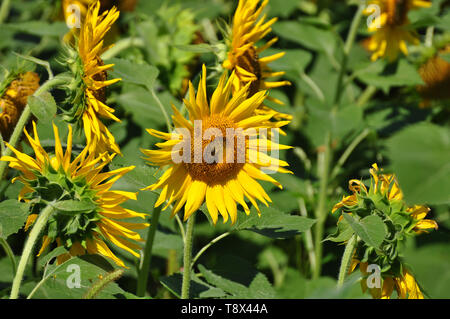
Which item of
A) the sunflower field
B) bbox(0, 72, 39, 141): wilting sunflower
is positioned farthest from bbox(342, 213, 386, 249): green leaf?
bbox(0, 72, 39, 141): wilting sunflower

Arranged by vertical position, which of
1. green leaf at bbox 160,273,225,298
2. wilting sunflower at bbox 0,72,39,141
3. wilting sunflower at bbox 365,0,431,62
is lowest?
green leaf at bbox 160,273,225,298

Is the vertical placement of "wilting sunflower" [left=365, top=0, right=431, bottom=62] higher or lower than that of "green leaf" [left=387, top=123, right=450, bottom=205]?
higher

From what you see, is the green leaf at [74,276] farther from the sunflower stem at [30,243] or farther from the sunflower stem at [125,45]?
the sunflower stem at [125,45]

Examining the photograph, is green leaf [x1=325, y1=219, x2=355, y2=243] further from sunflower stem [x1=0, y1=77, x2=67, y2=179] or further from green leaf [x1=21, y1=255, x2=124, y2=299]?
sunflower stem [x1=0, y1=77, x2=67, y2=179]

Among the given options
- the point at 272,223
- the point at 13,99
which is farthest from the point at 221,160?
the point at 13,99

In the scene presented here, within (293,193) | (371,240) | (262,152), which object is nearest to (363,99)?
(293,193)

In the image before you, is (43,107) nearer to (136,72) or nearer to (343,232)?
(136,72)

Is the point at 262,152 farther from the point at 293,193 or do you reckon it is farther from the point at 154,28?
the point at 154,28
